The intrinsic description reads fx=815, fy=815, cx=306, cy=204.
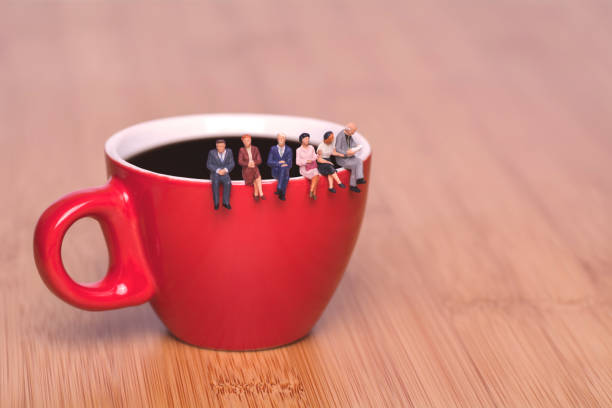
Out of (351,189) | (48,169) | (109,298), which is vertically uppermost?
(351,189)

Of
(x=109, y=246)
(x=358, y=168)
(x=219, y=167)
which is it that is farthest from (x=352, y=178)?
(x=109, y=246)

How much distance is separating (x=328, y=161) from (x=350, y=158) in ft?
0.07

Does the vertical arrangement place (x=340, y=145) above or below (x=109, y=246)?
above

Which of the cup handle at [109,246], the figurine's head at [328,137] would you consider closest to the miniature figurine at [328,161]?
the figurine's head at [328,137]

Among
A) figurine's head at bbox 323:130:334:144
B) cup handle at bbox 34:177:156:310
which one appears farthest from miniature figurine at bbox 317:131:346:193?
cup handle at bbox 34:177:156:310

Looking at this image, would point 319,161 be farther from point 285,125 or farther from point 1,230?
point 1,230

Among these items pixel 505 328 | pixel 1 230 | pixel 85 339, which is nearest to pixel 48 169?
pixel 1 230

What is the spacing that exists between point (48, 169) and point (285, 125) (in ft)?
1.70

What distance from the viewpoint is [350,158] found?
0.65m

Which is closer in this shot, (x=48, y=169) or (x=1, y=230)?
(x=1, y=230)

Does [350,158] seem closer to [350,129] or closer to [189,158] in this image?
[350,129]

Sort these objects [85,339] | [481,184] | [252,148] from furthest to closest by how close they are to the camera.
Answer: [481,184] < [85,339] < [252,148]

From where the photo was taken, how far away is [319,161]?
631 mm

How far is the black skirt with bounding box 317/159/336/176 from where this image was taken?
A: 63 cm
